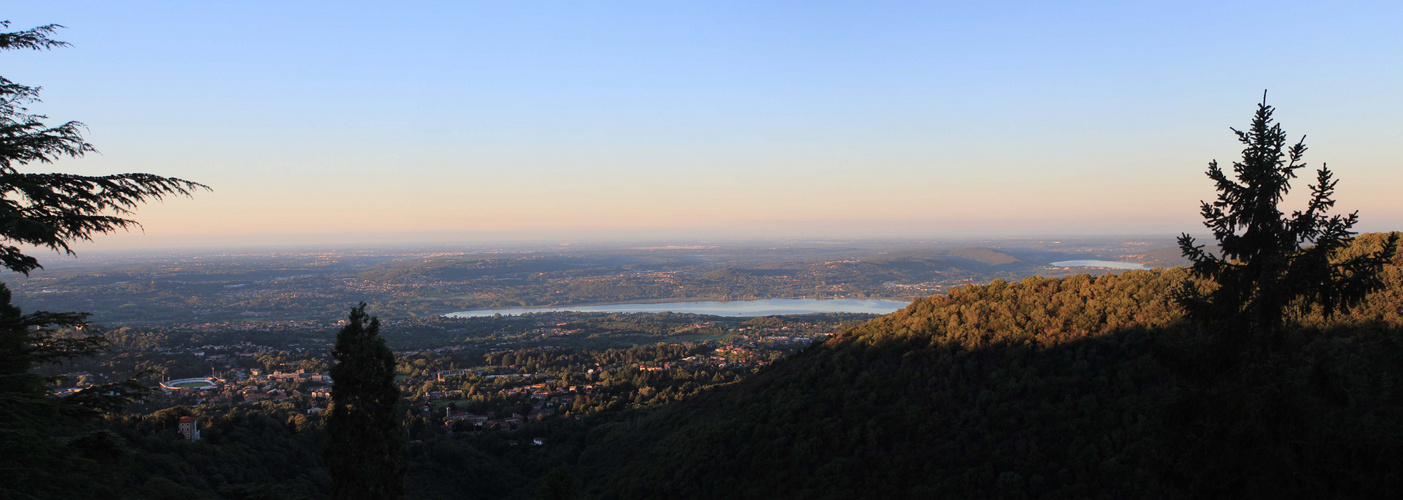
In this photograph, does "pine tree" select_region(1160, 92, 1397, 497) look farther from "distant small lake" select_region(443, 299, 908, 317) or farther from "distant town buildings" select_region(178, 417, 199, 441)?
"distant small lake" select_region(443, 299, 908, 317)

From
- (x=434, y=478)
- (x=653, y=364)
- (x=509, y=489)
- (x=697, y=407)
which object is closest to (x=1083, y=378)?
(x=697, y=407)

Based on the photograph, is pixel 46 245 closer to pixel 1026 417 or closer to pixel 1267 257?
pixel 1267 257

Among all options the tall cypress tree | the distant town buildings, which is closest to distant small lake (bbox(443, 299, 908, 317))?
the distant town buildings

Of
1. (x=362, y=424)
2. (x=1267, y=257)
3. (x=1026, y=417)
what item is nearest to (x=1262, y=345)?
(x=1267, y=257)

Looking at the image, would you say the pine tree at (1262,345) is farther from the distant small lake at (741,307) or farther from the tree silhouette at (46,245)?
the distant small lake at (741,307)

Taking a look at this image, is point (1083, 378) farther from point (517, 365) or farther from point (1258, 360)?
point (517, 365)
